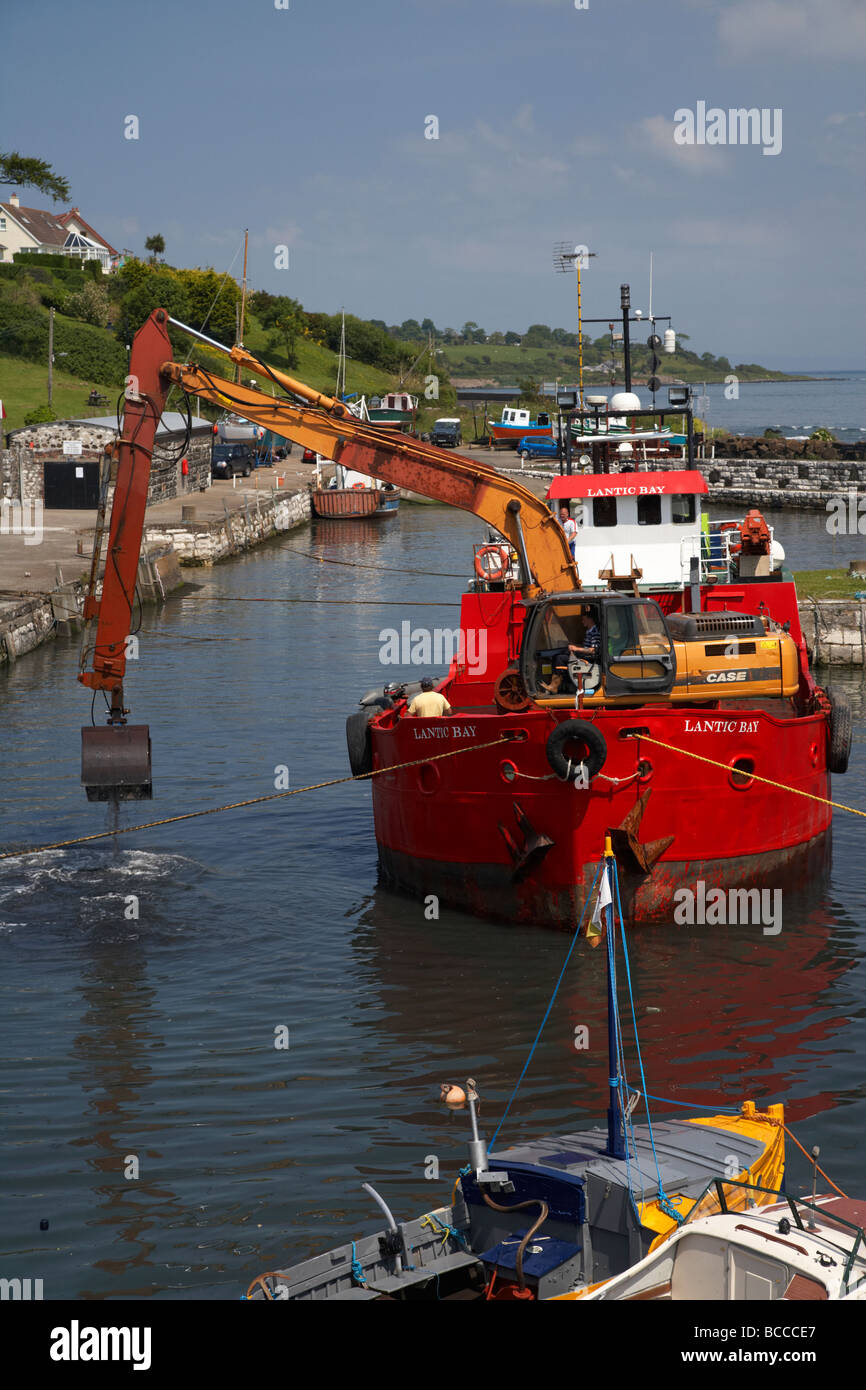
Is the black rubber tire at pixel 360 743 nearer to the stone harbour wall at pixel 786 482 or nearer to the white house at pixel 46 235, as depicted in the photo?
the stone harbour wall at pixel 786 482

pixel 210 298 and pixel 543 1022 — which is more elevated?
pixel 210 298

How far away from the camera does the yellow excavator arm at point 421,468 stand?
20828 mm

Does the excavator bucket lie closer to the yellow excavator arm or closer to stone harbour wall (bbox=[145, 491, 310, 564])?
the yellow excavator arm

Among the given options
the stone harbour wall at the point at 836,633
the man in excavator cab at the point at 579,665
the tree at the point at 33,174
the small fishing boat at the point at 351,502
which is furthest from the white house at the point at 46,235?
the man in excavator cab at the point at 579,665

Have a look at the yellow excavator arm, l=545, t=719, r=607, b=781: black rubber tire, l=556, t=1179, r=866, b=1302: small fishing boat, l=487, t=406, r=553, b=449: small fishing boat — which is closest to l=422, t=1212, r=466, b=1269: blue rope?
l=556, t=1179, r=866, b=1302: small fishing boat

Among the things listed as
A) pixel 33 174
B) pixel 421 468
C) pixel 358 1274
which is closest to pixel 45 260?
pixel 33 174

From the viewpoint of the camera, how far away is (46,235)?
14362 centimetres

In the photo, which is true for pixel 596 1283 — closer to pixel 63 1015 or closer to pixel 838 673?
pixel 63 1015

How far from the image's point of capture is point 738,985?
17.3m

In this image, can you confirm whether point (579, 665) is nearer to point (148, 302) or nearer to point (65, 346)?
point (65, 346)

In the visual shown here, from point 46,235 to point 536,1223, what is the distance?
148 m

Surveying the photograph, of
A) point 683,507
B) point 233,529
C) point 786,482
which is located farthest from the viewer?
point 786,482

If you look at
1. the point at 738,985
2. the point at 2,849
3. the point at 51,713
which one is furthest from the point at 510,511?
the point at 51,713
